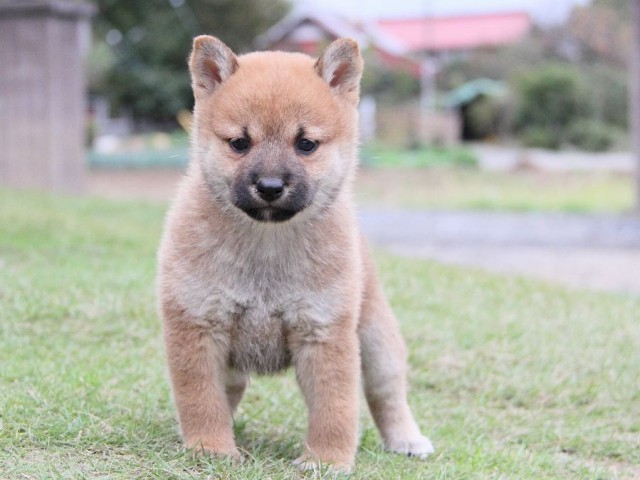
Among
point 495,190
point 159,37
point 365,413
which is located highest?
point 159,37

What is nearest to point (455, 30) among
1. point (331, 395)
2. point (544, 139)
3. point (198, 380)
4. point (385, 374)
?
point (544, 139)

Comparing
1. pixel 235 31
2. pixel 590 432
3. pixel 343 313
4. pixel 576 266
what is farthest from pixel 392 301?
pixel 235 31

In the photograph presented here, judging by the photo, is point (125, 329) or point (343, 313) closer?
point (343, 313)

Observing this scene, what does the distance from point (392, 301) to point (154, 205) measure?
6.88m

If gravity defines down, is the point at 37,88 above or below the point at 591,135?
above

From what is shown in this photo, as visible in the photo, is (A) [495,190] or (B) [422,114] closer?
(A) [495,190]

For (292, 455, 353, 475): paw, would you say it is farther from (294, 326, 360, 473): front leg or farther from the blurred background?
the blurred background

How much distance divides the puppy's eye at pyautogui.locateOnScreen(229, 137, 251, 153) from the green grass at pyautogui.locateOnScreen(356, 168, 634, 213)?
1058cm

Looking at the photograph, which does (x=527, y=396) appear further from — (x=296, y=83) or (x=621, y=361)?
(x=296, y=83)

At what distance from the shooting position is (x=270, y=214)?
3.67 m

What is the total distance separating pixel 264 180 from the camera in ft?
11.7

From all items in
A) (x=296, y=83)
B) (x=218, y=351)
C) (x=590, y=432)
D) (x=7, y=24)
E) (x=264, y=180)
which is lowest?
(x=590, y=432)

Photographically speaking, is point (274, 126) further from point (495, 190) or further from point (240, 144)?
point (495, 190)

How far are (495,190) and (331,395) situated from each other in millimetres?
16020
